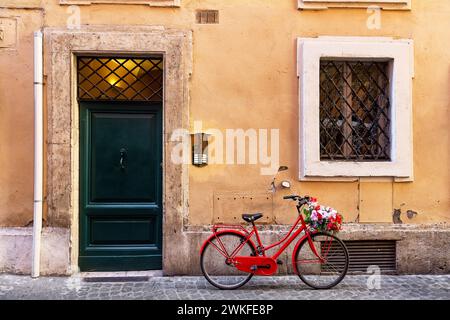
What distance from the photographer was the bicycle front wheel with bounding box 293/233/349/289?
219 inches

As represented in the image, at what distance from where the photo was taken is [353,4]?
627cm

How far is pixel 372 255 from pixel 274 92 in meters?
2.68

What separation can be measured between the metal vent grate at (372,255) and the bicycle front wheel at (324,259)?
63 centimetres

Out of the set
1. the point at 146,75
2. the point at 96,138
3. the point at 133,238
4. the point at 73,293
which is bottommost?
the point at 73,293

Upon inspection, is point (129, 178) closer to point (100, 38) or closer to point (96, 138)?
point (96, 138)

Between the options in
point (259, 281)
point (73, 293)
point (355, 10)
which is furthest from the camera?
point (355, 10)

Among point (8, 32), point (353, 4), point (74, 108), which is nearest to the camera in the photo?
point (8, 32)

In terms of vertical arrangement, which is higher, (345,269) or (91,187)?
(91,187)

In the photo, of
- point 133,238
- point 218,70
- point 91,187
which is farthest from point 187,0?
point 133,238

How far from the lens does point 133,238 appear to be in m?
6.36

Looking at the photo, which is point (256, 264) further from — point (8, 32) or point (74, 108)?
point (8, 32)

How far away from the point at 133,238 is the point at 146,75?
2340mm

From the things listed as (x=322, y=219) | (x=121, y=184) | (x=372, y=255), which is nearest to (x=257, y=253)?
(x=322, y=219)

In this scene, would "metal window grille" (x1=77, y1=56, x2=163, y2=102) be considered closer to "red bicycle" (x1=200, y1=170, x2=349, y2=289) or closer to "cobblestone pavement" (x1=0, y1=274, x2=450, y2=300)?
"red bicycle" (x1=200, y1=170, x2=349, y2=289)
